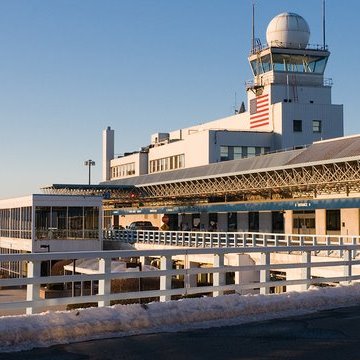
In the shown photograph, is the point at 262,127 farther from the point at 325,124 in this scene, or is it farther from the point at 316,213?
the point at 316,213

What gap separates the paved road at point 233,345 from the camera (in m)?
9.16

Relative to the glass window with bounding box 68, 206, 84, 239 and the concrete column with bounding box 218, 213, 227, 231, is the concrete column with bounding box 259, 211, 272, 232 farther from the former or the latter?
the glass window with bounding box 68, 206, 84, 239

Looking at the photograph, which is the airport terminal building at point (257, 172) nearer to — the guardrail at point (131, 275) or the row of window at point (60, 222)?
the row of window at point (60, 222)

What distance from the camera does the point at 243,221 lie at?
6050 cm

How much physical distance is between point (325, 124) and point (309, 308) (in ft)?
197

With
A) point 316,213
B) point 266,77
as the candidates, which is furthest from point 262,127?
point 316,213

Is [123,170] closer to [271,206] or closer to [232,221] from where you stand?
[232,221]

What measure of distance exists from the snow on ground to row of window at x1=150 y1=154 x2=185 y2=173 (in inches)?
2540

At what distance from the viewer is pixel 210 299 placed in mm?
12828

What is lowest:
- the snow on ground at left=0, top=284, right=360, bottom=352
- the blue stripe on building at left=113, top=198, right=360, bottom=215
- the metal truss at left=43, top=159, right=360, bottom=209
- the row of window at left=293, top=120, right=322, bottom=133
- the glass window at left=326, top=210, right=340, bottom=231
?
the snow on ground at left=0, top=284, right=360, bottom=352

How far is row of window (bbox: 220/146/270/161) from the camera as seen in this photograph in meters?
72.1

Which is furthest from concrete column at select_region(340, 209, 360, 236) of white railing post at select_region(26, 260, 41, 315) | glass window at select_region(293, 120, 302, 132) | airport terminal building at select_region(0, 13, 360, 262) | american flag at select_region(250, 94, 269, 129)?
white railing post at select_region(26, 260, 41, 315)

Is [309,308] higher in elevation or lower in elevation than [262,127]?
lower

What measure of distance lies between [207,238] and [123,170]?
5155 cm
